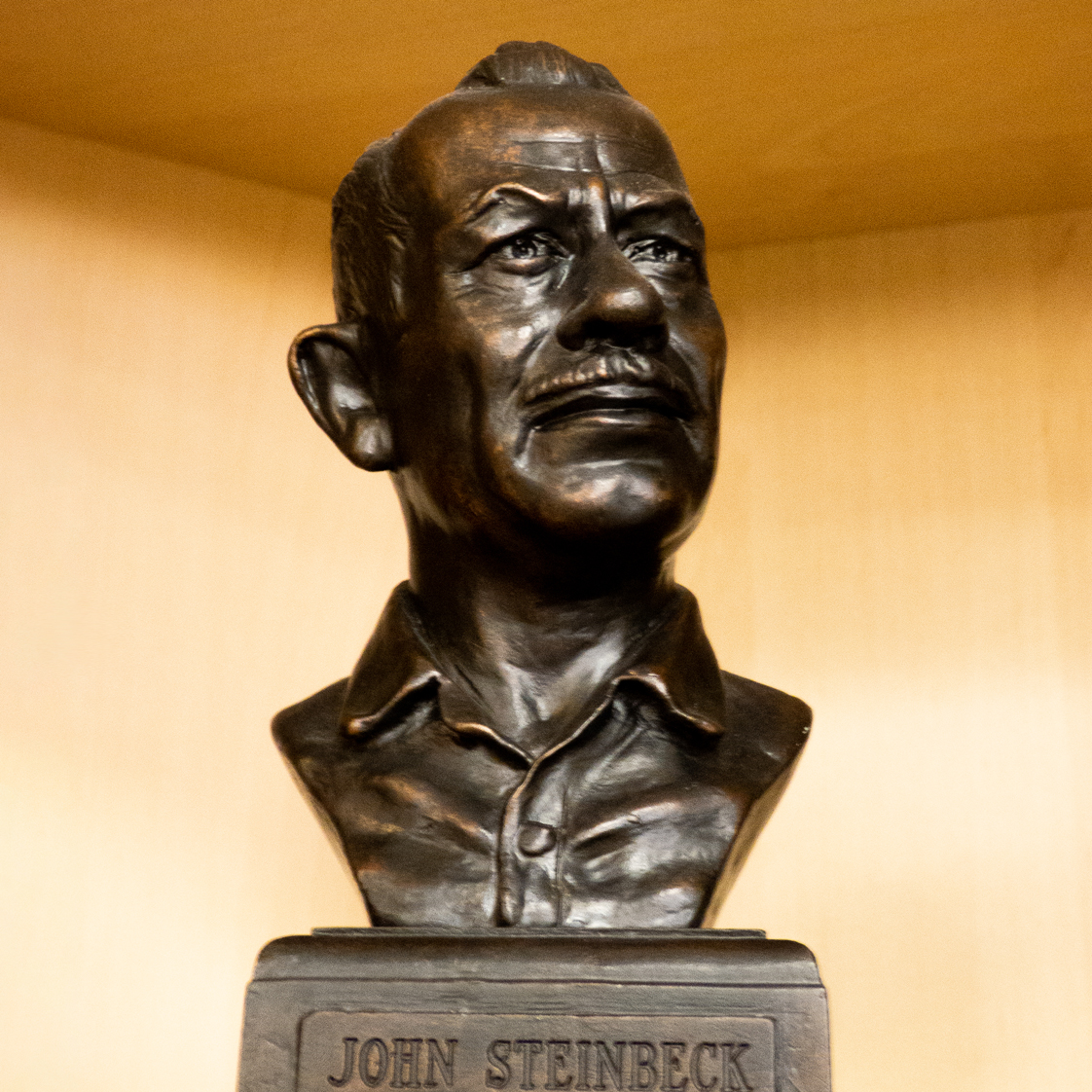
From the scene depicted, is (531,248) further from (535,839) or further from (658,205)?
(535,839)

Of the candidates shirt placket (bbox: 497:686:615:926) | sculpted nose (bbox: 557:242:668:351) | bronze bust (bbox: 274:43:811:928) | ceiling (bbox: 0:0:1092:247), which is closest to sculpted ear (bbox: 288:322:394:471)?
bronze bust (bbox: 274:43:811:928)

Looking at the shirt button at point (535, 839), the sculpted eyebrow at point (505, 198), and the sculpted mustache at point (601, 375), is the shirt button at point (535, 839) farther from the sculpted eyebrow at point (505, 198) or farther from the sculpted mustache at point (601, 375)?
the sculpted eyebrow at point (505, 198)

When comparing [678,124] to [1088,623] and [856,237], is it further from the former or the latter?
[1088,623]

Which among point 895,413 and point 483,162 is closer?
point 483,162

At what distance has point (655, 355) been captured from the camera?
192cm

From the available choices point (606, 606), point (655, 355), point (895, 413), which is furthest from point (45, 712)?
point (895, 413)

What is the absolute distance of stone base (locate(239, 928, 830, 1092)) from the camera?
1643 millimetres

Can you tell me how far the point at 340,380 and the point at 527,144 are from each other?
1.20 ft

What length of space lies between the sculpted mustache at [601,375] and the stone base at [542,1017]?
22.4 inches

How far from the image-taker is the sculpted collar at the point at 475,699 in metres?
1.93

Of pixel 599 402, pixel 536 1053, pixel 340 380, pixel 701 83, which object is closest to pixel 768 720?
pixel 599 402

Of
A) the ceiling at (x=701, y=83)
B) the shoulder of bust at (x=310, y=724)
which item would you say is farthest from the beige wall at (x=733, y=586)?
the shoulder of bust at (x=310, y=724)

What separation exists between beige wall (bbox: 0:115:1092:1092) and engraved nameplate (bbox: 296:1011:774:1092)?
3.59ft

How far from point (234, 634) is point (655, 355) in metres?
1.18
